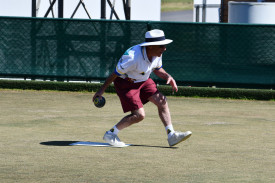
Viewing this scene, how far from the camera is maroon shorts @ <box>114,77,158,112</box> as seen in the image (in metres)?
8.05

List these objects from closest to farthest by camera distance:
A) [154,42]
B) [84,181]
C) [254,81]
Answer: [84,181]
[154,42]
[254,81]

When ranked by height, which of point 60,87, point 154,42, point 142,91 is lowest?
point 60,87

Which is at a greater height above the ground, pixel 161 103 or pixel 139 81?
pixel 139 81

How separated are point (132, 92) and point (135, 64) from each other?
41 cm

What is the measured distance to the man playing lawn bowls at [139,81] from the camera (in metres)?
7.82

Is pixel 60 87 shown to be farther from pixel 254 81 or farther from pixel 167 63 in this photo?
pixel 254 81

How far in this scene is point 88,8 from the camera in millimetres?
21516

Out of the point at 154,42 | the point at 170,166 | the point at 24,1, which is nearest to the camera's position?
the point at 170,166

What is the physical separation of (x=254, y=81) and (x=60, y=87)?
4196 mm

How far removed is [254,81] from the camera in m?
14.8

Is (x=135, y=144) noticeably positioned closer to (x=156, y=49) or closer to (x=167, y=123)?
(x=167, y=123)

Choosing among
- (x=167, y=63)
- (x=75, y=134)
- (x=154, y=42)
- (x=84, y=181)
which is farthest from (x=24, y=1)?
(x=84, y=181)

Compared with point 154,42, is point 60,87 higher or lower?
lower

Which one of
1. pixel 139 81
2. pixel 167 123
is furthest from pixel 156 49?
pixel 167 123
